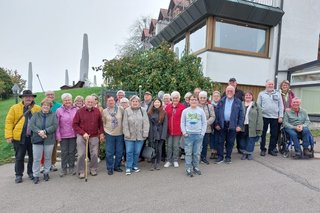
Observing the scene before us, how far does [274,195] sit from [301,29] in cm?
1109

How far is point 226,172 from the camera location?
550 centimetres

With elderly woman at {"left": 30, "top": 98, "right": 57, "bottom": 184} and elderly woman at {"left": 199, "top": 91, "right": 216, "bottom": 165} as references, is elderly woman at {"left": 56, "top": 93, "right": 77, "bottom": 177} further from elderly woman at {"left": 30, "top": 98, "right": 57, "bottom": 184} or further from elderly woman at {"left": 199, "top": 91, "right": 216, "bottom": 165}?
elderly woman at {"left": 199, "top": 91, "right": 216, "bottom": 165}

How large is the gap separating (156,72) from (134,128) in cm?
352

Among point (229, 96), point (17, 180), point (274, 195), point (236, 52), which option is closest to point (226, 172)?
point (274, 195)

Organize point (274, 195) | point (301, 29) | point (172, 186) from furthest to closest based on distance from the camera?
point (301, 29)
point (172, 186)
point (274, 195)

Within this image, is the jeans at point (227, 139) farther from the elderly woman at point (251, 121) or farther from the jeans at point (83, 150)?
the jeans at point (83, 150)

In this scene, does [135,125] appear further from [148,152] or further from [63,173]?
[63,173]

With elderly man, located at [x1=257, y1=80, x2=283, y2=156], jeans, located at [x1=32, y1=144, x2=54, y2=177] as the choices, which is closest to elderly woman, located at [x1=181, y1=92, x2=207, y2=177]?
elderly man, located at [x1=257, y1=80, x2=283, y2=156]

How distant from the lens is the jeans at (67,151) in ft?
18.3

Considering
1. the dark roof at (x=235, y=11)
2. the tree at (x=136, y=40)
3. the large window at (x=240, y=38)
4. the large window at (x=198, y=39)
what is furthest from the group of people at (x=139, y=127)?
the tree at (x=136, y=40)

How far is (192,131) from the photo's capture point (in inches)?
209

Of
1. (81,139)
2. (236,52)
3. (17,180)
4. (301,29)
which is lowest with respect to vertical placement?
(17,180)

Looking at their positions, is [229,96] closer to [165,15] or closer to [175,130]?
[175,130]

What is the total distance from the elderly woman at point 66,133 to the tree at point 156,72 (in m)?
3.46
